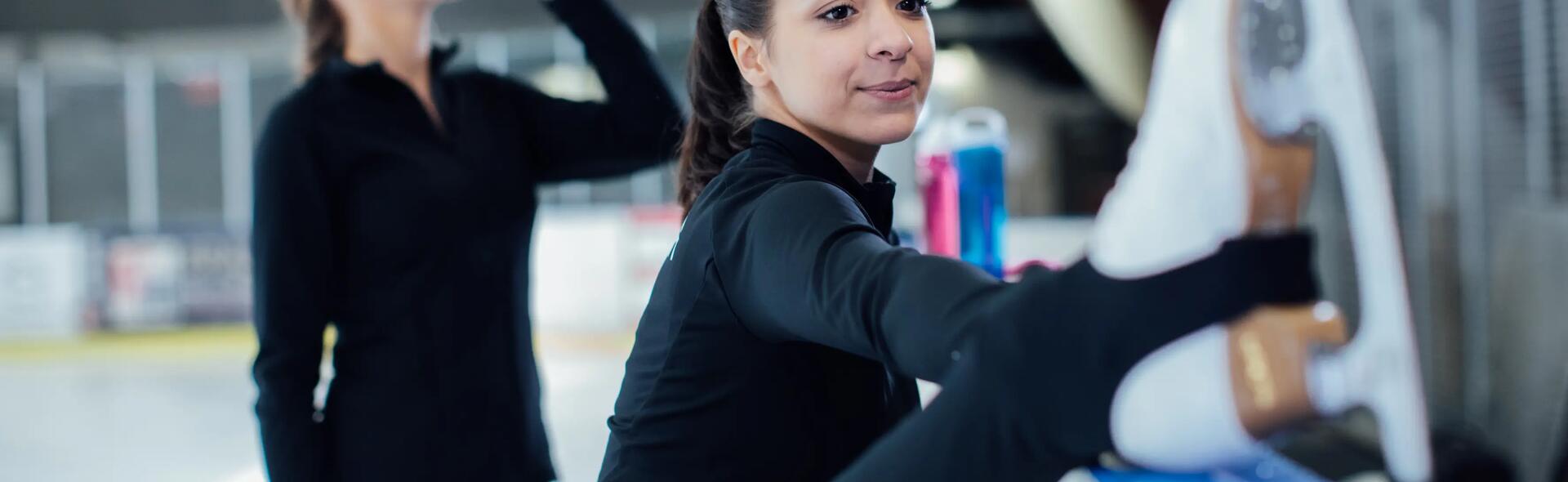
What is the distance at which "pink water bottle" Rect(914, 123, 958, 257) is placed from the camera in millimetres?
2051

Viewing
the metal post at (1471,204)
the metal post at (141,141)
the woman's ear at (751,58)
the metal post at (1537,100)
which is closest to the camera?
the woman's ear at (751,58)

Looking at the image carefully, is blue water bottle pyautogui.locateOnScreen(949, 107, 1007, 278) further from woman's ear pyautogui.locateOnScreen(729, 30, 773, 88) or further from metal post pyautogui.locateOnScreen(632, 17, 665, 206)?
metal post pyautogui.locateOnScreen(632, 17, 665, 206)

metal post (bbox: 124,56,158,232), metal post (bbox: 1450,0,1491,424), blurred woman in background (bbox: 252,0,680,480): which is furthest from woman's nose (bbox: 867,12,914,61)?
metal post (bbox: 124,56,158,232)

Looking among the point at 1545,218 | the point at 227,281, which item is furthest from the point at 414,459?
the point at 227,281

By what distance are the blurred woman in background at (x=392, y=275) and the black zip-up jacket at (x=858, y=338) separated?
623 mm

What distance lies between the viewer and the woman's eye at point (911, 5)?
2.92ft

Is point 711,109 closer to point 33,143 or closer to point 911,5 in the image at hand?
point 911,5

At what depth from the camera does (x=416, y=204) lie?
1485 mm

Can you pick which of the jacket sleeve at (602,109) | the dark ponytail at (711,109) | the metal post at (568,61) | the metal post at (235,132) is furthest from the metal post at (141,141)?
the dark ponytail at (711,109)

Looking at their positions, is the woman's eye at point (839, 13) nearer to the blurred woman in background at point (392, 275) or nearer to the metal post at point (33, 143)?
the blurred woman in background at point (392, 275)

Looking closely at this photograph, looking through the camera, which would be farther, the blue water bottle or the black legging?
the blue water bottle

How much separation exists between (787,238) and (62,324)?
33.0 ft

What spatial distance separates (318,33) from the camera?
65.7 inches

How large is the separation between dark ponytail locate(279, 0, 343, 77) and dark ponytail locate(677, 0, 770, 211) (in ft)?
2.42
